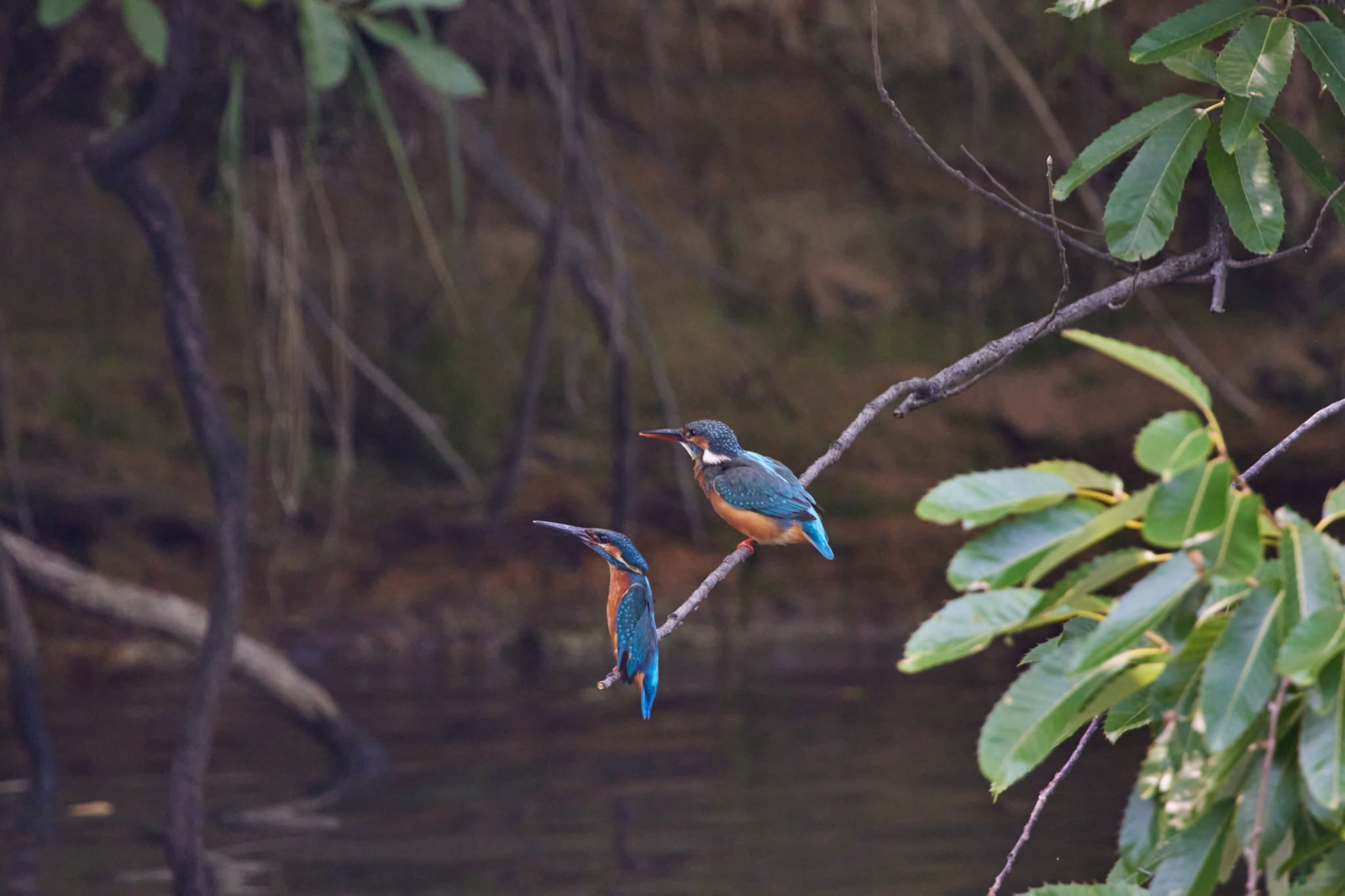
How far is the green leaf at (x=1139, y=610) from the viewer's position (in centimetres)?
89

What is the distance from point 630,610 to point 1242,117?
2.53 ft

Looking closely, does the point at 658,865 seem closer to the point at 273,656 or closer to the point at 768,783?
the point at 768,783

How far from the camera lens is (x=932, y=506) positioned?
913mm

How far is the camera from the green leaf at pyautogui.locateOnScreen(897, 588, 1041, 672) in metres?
0.93

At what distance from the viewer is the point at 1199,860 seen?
1027mm

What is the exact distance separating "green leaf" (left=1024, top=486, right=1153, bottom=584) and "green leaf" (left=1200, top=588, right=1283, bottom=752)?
9 centimetres

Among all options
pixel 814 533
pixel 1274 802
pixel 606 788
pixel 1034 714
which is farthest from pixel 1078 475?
pixel 606 788

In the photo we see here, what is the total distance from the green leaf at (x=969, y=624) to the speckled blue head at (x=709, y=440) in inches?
39.5

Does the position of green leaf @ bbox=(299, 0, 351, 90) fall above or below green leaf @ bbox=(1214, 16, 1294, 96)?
above

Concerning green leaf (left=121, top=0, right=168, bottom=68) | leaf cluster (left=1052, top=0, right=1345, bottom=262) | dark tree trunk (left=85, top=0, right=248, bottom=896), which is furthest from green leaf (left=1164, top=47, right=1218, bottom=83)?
dark tree trunk (left=85, top=0, right=248, bottom=896)

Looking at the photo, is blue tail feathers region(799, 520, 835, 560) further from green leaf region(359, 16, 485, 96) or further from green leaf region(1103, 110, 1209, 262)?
green leaf region(359, 16, 485, 96)

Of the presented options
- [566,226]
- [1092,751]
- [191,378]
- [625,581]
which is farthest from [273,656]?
[625,581]

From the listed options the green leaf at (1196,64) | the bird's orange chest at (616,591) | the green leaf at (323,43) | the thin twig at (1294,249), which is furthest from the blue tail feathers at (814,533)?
the green leaf at (323,43)

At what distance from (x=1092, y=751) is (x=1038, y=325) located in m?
3.88
